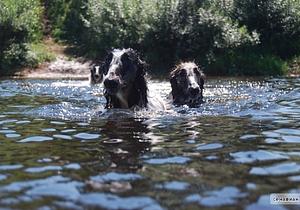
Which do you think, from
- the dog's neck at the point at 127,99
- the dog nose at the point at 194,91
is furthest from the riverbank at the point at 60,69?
the dog's neck at the point at 127,99

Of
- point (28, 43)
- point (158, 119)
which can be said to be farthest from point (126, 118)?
point (28, 43)

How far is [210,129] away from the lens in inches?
357

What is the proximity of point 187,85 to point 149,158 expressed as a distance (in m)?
6.67

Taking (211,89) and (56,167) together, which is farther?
(211,89)

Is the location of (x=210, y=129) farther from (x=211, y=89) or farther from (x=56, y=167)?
(x=211, y=89)

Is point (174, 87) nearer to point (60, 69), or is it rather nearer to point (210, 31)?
point (210, 31)

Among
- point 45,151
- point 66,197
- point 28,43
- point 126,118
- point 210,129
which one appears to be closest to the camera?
point 66,197

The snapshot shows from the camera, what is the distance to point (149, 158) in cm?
675

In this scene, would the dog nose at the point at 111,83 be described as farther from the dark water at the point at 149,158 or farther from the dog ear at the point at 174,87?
the dog ear at the point at 174,87

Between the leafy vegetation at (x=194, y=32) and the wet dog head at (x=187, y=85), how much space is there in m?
14.1

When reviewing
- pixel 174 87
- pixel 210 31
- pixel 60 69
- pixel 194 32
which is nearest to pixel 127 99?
pixel 174 87

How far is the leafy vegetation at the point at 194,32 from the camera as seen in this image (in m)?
28.1

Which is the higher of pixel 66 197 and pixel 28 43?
pixel 28 43

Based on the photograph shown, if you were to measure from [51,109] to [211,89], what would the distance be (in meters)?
7.96
